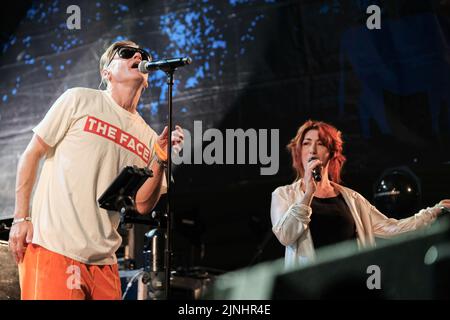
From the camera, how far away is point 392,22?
3.70 metres

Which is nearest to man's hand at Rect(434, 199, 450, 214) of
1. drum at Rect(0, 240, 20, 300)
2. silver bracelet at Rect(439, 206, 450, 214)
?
silver bracelet at Rect(439, 206, 450, 214)

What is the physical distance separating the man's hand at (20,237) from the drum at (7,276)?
0.59m

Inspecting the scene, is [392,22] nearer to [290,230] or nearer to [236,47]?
[236,47]

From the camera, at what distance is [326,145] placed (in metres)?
3.60

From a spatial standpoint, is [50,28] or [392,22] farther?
[50,28]

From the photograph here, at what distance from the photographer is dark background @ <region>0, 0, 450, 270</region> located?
142 inches

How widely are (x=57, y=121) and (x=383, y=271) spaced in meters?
1.86

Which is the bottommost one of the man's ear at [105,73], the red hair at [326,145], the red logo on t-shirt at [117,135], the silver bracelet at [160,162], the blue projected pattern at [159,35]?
the silver bracelet at [160,162]

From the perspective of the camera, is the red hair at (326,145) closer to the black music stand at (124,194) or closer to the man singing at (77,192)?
the man singing at (77,192)

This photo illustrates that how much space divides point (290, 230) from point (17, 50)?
2533 millimetres

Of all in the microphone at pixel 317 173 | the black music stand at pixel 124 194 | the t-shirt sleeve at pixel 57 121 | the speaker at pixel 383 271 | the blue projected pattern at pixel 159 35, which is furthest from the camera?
the blue projected pattern at pixel 159 35

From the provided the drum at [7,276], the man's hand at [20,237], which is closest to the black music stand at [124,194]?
the man's hand at [20,237]

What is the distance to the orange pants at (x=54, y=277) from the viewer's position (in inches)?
102
